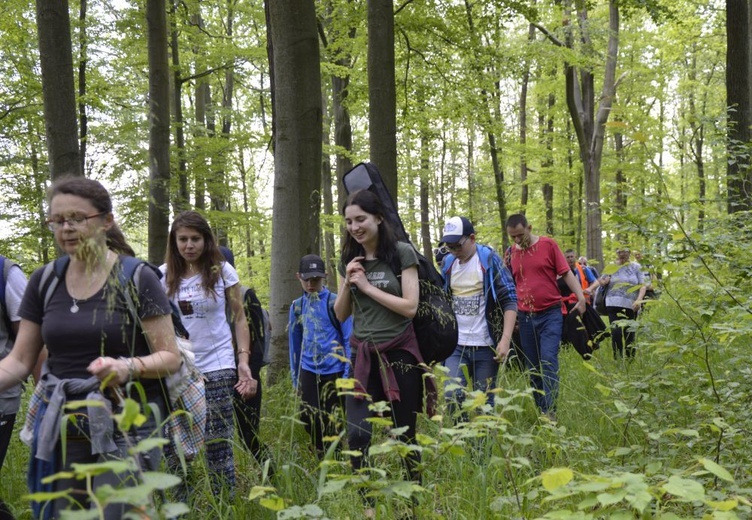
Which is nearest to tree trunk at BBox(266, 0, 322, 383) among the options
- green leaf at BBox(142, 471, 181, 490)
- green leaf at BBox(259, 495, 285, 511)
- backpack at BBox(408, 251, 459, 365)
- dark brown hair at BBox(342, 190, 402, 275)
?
dark brown hair at BBox(342, 190, 402, 275)

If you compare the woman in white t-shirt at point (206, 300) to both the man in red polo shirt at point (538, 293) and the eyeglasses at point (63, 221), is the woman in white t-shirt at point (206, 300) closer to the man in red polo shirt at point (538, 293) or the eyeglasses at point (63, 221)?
the eyeglasses at point (63, 221)

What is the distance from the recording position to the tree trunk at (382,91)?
7695 mm

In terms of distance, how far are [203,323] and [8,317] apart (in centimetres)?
A: 122

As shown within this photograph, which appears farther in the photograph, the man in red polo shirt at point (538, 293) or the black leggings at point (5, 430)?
the man in red polo shirt at point (538, 293)

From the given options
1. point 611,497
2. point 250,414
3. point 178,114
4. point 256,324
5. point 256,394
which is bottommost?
point 250,414

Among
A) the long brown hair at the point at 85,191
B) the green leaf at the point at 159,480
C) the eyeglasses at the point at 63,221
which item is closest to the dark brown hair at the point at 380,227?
the long brown hair at the point at 85,191

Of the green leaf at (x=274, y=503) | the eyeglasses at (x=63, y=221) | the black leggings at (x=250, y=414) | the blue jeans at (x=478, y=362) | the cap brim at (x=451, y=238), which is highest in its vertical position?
the eyeglasses at (x=63, y=221)

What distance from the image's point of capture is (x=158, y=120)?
979cm

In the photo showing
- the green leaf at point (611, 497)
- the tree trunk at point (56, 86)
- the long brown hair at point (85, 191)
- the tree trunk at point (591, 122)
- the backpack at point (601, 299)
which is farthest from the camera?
the tree trunk at point (591, 122)

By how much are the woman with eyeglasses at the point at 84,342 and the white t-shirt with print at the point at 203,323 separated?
4.98 feet

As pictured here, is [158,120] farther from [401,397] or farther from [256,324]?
[401,397]

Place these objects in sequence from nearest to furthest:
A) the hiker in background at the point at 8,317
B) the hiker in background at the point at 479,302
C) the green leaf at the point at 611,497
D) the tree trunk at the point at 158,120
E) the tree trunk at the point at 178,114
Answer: the green leaf at the point at 611,497 → the hiker in background at the point at 8,317 → the hiker in background at the point at 479,302 → the tree trunk at the point at 158,120 → the tree trunk at the point at 178,114

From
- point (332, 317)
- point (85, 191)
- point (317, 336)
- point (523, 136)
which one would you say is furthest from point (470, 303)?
point (523, 136)

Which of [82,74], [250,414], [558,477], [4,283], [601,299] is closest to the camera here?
[558,477]
